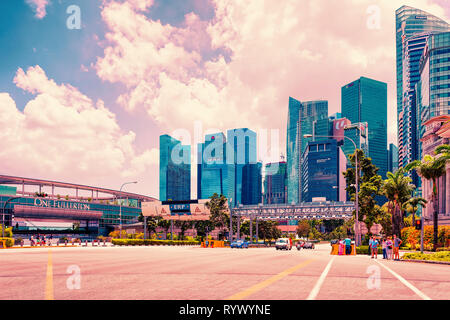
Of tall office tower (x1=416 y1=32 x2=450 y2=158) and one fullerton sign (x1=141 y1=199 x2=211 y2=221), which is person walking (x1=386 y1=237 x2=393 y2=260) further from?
tall office tower (x1=416 y1=32 x2=450 y2=158)

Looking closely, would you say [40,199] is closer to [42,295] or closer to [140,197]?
[140,197]

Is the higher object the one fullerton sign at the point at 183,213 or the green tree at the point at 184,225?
the one fullerton sign at the point at 183,213

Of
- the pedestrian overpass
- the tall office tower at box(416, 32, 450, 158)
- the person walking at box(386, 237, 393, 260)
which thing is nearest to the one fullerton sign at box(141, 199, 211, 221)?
the pedestrian overpass

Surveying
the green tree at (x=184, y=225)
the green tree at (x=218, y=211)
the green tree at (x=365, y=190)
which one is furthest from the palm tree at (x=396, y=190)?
the green tree at (x=184, y=225)

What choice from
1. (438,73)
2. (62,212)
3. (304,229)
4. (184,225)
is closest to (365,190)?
(184,225)

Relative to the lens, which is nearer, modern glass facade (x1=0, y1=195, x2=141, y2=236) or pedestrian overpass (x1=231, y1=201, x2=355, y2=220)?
pedestrian overpass (x1=231, y1=201, x2=355, y2=220)

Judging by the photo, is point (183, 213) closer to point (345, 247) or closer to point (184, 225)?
point (184, 225)

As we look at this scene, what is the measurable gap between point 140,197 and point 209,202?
7446 cm

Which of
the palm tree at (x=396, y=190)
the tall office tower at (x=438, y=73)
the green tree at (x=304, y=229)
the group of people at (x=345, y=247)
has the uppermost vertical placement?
the tall office tower at (x=438, y=73)

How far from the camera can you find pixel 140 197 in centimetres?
17112

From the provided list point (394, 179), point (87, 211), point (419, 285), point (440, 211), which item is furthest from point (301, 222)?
point (419, 285)

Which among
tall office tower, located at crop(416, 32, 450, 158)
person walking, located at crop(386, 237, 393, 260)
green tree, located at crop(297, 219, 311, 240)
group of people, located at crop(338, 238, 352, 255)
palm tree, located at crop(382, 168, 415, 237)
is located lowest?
green tree, located at crop(297, 219, 311, 240)

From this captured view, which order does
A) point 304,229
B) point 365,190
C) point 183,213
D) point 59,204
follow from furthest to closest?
point 304,229, point 59,204, point 183,213, point 365,190

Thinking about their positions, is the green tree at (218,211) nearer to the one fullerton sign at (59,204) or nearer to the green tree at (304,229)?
the one fullerton sign at (59,204)
